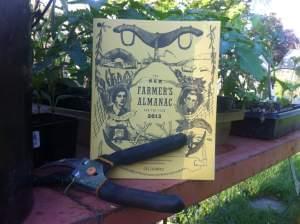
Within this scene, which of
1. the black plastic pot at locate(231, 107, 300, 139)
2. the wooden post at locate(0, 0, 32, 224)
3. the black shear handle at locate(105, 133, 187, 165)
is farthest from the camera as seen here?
the black plastic pot at locate(231, 107, 300, 139)

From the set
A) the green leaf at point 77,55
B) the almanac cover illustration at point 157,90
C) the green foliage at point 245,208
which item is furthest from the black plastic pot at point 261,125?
the green foliage at point 245,208

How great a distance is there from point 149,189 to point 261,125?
0.56 meters

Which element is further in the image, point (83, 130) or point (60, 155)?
point (83, 130)

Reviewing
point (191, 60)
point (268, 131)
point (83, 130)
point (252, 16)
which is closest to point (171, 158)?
point (191, 60)

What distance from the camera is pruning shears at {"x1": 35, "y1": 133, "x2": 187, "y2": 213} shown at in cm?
47

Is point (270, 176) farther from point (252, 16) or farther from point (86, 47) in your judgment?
point (86, 47)

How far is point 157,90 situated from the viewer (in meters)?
0.66

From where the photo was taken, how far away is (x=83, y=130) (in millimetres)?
838

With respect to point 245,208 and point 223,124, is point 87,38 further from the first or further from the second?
point 245,208

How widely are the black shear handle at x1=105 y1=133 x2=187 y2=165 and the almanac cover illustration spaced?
2cm

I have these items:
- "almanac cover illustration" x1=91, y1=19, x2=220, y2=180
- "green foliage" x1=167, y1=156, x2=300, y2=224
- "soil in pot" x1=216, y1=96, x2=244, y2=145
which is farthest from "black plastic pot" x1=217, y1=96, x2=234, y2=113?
"green foliage" x1=167, y1=156, x2=300, y2=224

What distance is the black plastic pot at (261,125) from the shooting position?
1.05 meters

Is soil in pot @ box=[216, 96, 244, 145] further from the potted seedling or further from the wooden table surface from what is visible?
the potted seedling

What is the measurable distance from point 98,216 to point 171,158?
0.19 metres
